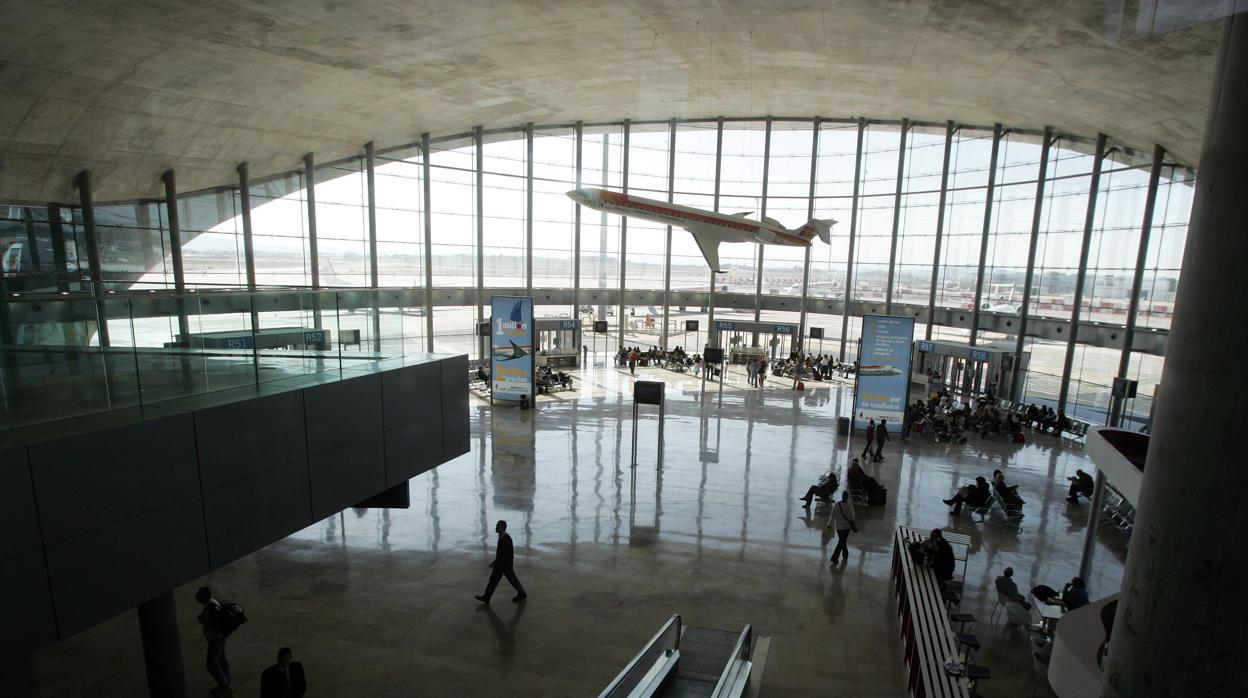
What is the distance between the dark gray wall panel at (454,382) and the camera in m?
8.32

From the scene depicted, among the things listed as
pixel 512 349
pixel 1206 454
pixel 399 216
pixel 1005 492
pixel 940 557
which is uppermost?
pixel 399 216

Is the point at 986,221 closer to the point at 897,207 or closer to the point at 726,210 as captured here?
the point at 897,207

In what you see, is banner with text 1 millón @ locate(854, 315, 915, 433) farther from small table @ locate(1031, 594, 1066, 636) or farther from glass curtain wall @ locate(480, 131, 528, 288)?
glass curtain wall @ locate(480, 131, 528, 288)

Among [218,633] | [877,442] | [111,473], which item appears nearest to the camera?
[111,473]

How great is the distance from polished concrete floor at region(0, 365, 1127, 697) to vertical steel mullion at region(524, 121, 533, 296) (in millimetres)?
13918

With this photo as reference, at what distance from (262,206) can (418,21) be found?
39.1 feet

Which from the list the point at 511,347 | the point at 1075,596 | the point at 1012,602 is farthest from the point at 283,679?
the point at 511,347

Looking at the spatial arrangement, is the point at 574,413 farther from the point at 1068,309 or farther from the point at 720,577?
the point at 1068,309

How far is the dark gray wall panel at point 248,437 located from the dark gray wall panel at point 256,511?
102 mm

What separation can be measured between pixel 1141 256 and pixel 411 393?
2374 centimetres

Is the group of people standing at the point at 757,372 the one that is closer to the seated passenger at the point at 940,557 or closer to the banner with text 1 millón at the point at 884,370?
the banner with text 1 millón at the point at 884,370

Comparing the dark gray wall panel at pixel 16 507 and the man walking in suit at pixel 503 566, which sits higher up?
the dark gray wall panel at pixel 16 507

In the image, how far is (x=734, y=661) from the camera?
566 centimetres

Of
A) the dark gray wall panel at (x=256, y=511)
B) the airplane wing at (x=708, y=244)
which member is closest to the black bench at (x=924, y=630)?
the dark gray wall panel at (x=256, y=511)
